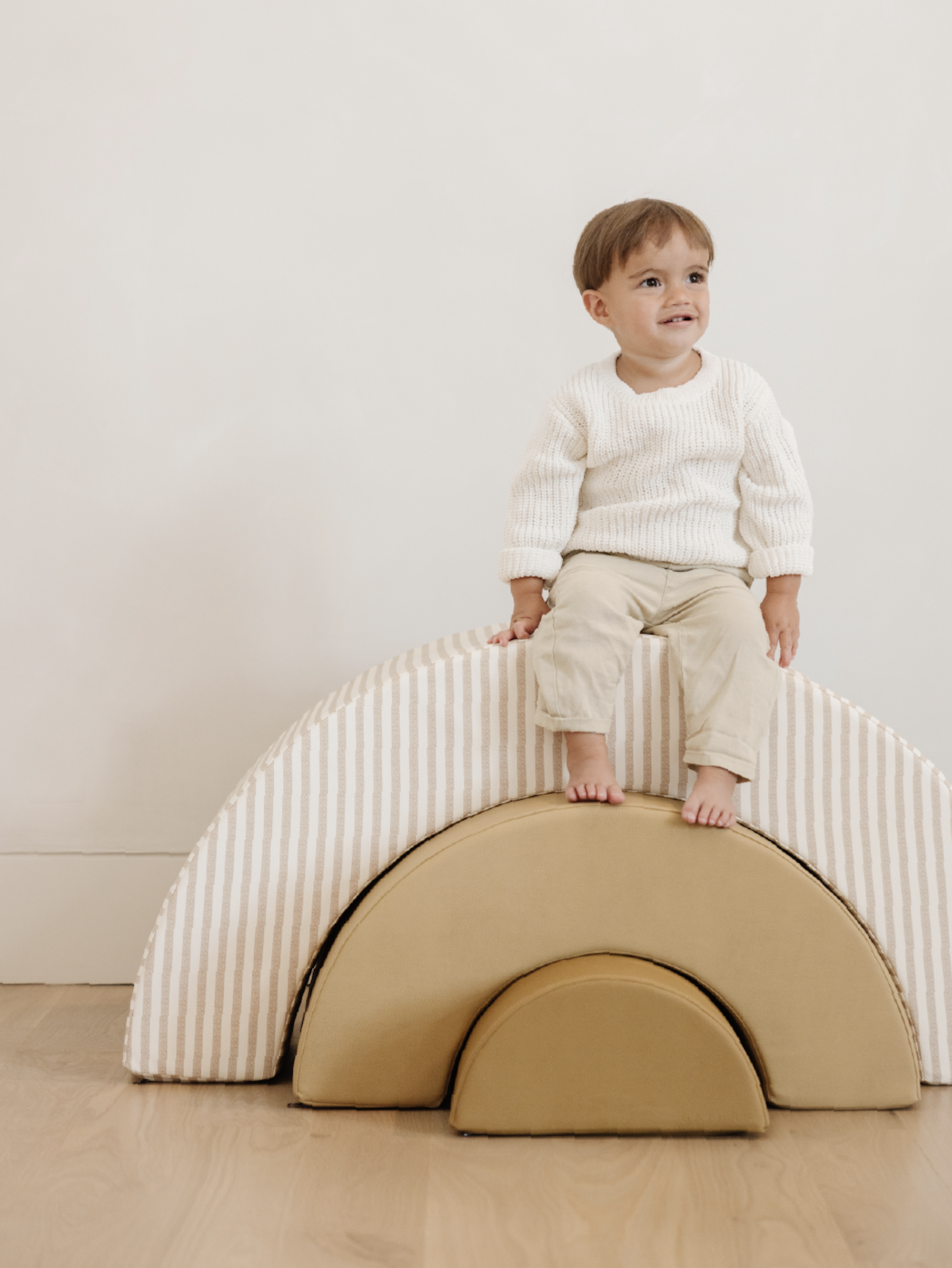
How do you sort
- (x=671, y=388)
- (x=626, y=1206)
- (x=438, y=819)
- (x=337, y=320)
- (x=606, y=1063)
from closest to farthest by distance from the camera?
(x=626, y=1206) < (x=606, y=1063) < (x=438, y=819) < (x=671, y=388) < (x=337, y=320)

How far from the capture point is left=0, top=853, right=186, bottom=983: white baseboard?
1797mm

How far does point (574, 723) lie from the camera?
1.23 m

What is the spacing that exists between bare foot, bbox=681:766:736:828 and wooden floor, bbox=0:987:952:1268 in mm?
336

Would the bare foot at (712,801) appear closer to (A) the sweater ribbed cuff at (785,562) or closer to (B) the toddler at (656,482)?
(B) the toddler at (656,482)

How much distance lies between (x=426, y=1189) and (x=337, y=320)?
126 centimetres

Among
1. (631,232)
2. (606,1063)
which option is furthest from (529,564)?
(606,1063)

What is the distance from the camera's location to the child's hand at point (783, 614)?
1374 millimetres

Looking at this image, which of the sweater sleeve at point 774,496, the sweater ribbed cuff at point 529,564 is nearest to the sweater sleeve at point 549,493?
the sweater ribbed cuff at point 529,564

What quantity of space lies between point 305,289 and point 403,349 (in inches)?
7.1

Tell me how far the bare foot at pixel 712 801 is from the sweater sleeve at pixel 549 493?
340 millimetres

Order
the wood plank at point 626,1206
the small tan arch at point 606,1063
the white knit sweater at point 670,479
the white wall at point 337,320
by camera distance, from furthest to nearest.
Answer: the white wall at point 337,320, the white knit sweater at point 670,479, the small tan arch at point 606,1063, the wood plank at point 626,1206

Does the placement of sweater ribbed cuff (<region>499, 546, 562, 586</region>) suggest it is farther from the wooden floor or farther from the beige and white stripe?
the wooden floor

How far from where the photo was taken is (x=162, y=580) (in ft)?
5.92

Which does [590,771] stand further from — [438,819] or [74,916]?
[74,916]
